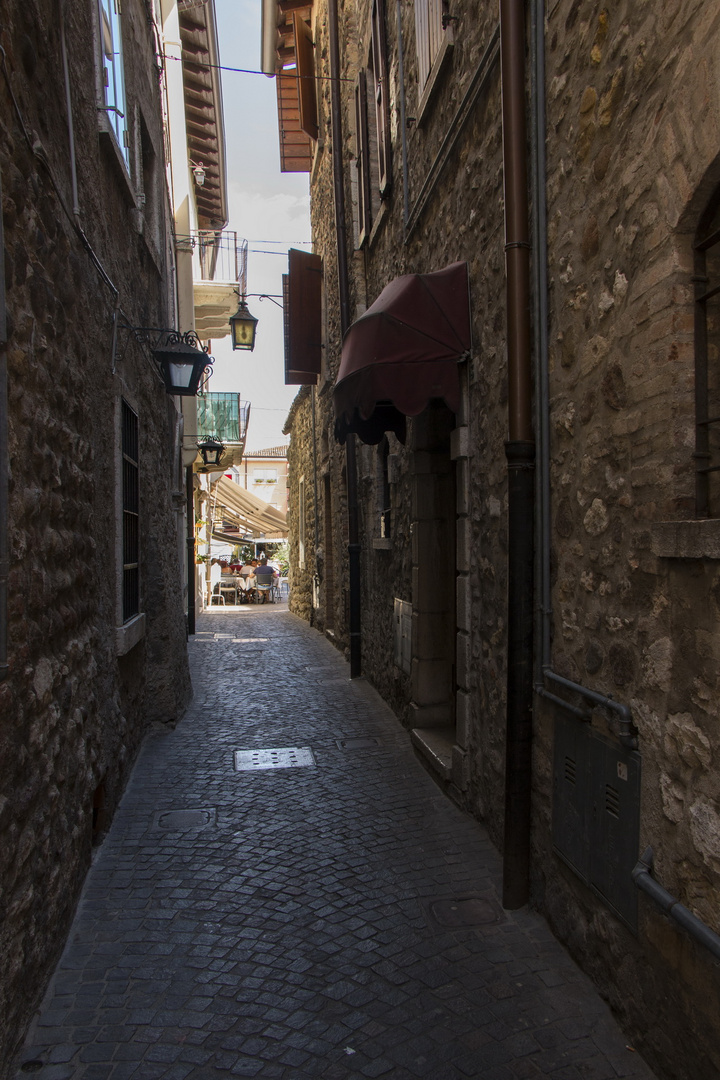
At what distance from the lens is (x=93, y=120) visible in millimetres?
4441

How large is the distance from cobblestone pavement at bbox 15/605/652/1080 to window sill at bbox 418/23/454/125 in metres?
4.84

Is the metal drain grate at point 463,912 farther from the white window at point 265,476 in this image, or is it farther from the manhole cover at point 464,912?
the white window at point 265,476

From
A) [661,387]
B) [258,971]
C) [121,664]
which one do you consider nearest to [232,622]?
[121,664]

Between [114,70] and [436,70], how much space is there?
2.30 meters

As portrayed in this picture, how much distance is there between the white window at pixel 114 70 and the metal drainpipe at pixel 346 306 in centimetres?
389

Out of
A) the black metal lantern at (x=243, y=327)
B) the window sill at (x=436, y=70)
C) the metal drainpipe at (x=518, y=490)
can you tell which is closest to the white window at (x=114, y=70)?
the window sill at (x=436, y=70)

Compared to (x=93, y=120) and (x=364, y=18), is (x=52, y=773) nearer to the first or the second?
(x=93, y=120)

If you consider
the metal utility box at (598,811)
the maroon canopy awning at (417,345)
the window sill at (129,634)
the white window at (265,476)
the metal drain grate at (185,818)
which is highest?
the white window at (265,476)

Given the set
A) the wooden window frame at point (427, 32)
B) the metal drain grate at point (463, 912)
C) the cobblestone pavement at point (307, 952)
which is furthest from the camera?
the wooden window frame at point (427, 32)

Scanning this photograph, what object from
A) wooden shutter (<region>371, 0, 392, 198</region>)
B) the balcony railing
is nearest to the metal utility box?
wooden shutter (<region>371, 0, 392, 198</region>)

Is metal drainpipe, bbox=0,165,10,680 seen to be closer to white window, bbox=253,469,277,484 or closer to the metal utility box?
the metal utility box

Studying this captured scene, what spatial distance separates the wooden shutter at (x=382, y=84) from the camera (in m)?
6.85

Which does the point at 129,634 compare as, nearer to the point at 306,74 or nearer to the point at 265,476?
the point at 306,74

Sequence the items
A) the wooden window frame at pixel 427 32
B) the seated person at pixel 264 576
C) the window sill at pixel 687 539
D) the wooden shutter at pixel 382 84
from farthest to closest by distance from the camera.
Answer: the seated person at pixel 264 576, the wooden shutter at pixel 382 84, the wooden window frame at pixel 427 32, the window sill at pixel 687 539
